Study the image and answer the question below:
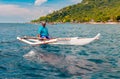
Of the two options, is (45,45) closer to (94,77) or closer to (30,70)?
(30,70)

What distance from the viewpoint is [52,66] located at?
23953mm

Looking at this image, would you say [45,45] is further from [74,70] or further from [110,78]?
[110,78]

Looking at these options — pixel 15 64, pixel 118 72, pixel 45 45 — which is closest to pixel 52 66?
pixel 15 64

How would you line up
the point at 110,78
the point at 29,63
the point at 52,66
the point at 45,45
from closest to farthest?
1. the point at 110,78
2. the point at 52,66
3. the point at 29,63
4. the point at 45,45

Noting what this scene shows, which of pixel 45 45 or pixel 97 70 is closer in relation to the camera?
pixel 97 70

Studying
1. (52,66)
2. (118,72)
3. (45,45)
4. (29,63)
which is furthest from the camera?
(45,45)

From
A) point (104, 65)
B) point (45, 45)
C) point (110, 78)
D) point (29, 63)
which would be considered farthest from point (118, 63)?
point (45, 45)

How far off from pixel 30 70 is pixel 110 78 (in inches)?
262

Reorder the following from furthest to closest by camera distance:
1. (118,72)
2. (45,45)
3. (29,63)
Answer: (45,45) < (29,63) < (118,72)

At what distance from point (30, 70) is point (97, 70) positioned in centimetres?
541

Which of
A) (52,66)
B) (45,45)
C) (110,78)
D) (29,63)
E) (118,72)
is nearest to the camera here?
(110,78)

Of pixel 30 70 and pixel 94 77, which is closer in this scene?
pixel 94 77

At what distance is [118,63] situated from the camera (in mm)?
25812

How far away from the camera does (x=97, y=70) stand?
73.7ft
